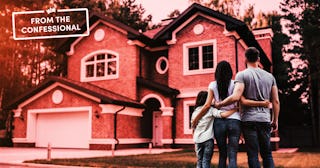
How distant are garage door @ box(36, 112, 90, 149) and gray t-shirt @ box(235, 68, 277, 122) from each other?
15359mm

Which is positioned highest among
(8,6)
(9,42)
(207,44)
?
(8,6)

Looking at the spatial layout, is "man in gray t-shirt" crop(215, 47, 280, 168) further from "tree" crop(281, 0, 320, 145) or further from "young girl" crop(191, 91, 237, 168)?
"tree" crop(281, 0, 320, 145)

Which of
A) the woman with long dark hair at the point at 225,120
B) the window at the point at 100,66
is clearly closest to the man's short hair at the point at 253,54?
the woman with long dark hair at the point at 225,120

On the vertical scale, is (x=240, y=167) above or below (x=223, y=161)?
below

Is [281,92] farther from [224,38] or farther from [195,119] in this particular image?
[195,119]

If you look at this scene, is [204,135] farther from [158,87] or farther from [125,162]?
[158,87]

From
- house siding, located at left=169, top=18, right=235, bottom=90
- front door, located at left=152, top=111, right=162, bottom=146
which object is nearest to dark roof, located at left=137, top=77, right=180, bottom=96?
house siding, located at left=169, top=18, right=235, bottom=90

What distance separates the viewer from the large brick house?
62.9 ft

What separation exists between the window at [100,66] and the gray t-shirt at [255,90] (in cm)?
1729

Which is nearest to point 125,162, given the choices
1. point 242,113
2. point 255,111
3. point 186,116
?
point 242,113

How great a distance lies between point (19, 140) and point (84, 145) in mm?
4489

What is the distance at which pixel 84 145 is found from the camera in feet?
64.3

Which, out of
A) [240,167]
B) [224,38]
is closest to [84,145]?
[224,38]

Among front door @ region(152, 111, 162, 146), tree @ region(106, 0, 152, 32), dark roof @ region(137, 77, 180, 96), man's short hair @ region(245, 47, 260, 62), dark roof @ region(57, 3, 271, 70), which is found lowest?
front door @ region(152, 111, 162, 146)
